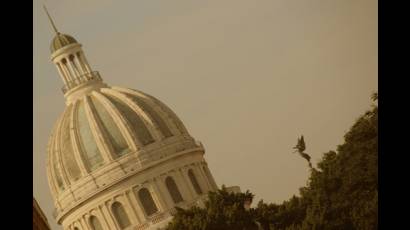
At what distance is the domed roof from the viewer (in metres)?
84.8

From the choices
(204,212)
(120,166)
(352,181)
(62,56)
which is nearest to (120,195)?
(120,166)

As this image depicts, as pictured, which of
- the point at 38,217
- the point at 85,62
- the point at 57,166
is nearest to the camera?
the point at 38,217

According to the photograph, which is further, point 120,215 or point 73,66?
point 73,66

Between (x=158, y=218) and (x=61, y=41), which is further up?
(x=61, y=41)

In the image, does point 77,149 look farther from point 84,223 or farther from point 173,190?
point 173,190

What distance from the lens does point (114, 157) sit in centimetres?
8462

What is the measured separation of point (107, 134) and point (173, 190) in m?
6.31

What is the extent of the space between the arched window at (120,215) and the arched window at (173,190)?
3.74 meters

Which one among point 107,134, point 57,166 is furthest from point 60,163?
point 107,134

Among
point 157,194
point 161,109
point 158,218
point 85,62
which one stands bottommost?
point 158,218

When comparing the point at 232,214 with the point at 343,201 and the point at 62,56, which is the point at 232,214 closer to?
the point at 343,201
